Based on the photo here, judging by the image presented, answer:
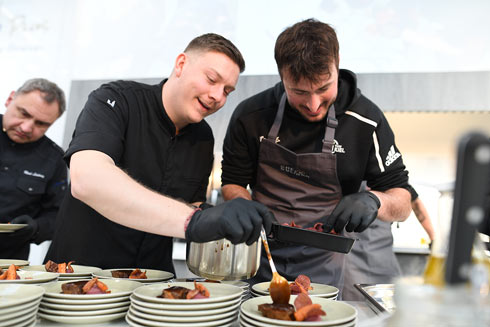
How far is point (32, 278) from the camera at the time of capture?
Answer: 108 cm

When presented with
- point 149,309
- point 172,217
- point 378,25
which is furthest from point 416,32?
point 149,309

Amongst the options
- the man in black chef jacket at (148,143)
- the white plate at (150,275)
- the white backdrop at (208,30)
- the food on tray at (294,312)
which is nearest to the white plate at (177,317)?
the food on tray at (294,312)

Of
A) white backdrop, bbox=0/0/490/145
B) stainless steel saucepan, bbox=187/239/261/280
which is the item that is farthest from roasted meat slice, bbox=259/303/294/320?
white backdrop, bbox=0/0/490/145

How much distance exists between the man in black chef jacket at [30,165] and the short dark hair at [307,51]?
63.5 inches

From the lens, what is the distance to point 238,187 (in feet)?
6.38

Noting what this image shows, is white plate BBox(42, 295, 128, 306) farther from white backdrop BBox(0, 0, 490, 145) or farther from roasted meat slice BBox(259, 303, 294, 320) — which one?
white backdrop BBox(0, 0, 490, 145)

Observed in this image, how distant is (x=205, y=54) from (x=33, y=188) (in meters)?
1.66

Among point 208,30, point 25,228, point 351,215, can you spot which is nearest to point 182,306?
point 351,215

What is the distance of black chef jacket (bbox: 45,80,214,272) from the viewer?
1613 mm

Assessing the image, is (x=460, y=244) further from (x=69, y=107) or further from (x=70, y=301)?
(x=69, y=107)

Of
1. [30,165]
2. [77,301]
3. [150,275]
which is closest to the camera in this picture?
[77,301]

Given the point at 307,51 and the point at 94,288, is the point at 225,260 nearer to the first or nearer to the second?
the point at 94,288

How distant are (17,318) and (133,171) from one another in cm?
93

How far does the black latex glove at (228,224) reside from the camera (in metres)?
1.03
